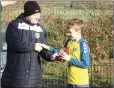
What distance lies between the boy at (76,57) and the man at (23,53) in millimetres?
170

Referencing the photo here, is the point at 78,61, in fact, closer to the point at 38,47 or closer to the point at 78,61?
the point at 78,61

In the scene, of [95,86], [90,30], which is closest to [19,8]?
[90,30]

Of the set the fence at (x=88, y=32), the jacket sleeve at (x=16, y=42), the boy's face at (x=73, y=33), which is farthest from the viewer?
the fence at (x=88, y=32)

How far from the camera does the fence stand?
16.0ft

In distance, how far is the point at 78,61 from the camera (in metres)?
3.15

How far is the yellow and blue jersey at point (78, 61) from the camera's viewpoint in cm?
315

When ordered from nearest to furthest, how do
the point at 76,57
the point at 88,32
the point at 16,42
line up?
1. the point at 16,42
2. the point at 76,57
3. the point at 88,32

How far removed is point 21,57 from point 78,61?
0.53 m

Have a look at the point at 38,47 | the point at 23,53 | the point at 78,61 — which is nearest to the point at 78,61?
the point at 78,61

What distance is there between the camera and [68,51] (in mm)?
3242

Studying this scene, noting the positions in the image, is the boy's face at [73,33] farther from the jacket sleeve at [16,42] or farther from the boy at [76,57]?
the jacket sleeve at [16,42]

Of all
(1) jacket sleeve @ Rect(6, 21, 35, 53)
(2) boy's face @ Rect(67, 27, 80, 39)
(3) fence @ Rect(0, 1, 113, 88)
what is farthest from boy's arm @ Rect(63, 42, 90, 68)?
(3) fence @ Rect(0, 1, 113, 88)

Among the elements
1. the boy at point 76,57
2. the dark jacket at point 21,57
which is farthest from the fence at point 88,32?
the dark jacket at point 21,57

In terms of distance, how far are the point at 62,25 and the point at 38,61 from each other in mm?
1739
